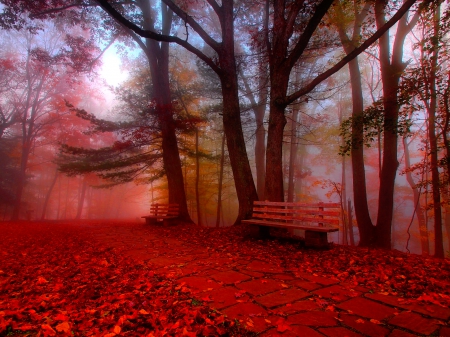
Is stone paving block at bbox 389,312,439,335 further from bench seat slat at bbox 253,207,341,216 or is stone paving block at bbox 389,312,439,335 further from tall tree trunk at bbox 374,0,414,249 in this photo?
tall tree trunk at bbox 374,0,414,249

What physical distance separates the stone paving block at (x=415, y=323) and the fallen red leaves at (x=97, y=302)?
4.64 feet

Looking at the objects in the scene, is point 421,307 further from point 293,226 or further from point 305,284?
point 293,226

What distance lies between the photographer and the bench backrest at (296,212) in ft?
15.3

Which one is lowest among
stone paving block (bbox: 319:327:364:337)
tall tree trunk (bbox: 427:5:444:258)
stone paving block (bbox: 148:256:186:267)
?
stone paving block (bbox: 148:256:186:267)

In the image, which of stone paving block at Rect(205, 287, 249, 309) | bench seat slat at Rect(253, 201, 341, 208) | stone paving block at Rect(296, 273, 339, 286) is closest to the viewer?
stone paving block at Rect(205, 287, 249, 309)

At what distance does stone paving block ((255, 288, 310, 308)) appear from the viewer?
2458 millimetres

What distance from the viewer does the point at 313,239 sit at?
16.0 feet

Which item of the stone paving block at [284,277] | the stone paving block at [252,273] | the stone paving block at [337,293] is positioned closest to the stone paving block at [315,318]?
the stone paving block at [337,293]

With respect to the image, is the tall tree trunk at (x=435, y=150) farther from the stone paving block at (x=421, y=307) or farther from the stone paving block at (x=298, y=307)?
the stone paving block at (x=298, y=307)

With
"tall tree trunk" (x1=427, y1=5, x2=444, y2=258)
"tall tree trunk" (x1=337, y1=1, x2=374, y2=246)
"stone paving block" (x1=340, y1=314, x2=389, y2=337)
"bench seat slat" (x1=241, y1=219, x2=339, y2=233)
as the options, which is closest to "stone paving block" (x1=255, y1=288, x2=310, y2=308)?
"stone paving block" (x1=340, y1=314, x2=389, y2=337)

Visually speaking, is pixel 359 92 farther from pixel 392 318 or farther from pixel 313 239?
pixel 392 318

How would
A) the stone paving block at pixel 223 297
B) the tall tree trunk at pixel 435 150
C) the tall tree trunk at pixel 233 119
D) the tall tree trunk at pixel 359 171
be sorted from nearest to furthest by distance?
the stone paving block at pixel 223 297 → the tall tree trunk at pixel 435 150 → the tall tree trunk at pixel 233 119 → the tall tree trunk at pixel 359 171

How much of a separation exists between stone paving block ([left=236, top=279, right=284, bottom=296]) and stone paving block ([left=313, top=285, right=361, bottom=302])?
1.54 ft

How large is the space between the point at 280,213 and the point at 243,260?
1.78 meters
